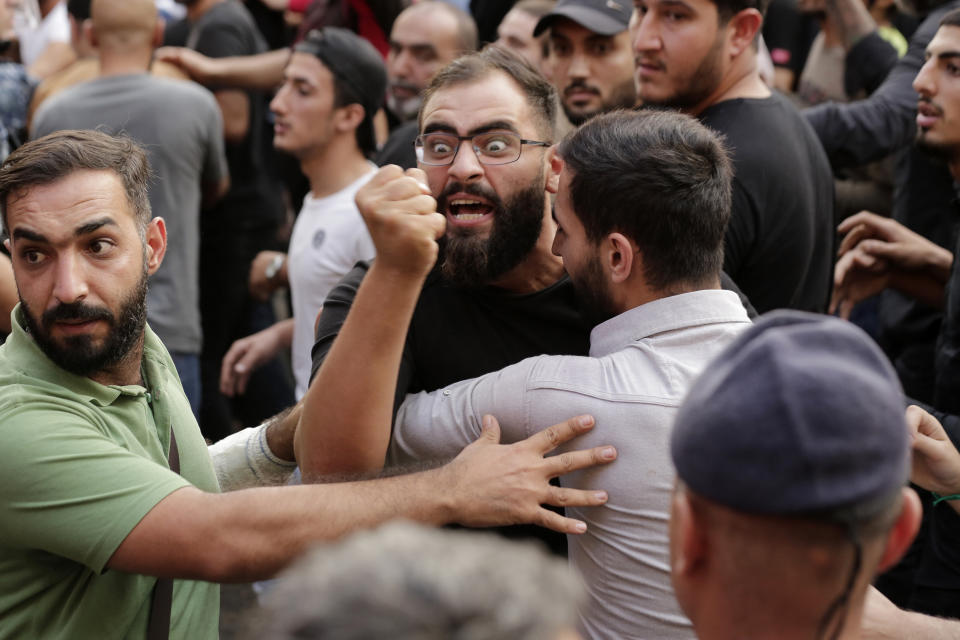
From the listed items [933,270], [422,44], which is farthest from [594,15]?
[933,270]

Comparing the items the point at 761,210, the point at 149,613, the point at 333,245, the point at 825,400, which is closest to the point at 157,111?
the point at 333,245

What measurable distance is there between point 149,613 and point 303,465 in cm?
43

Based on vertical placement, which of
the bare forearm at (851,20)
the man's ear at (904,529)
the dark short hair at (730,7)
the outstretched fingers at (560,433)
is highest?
the dark short hair at (730,7)

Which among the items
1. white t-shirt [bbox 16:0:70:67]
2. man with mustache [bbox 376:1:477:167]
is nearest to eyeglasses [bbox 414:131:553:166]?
man with mustache [bbox 376:1:477:167]

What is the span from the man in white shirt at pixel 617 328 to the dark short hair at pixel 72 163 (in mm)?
677

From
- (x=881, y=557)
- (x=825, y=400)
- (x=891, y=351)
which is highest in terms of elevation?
(x=825, y=400)

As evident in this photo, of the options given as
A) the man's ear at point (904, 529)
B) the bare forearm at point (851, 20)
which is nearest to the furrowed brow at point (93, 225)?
the man's ear at point (904, 529)

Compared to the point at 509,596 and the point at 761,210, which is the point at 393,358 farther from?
the point at 761,210

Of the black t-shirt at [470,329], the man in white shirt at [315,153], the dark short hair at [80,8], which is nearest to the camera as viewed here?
the black t-shirt at [470,329]

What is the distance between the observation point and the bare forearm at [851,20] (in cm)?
496

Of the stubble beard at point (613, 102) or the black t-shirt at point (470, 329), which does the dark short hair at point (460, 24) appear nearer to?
the stubble beard at point (613, 102)

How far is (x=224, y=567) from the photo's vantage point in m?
1.94

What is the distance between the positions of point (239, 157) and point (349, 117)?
1.56 m

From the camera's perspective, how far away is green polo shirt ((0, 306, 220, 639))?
1.91 meters
